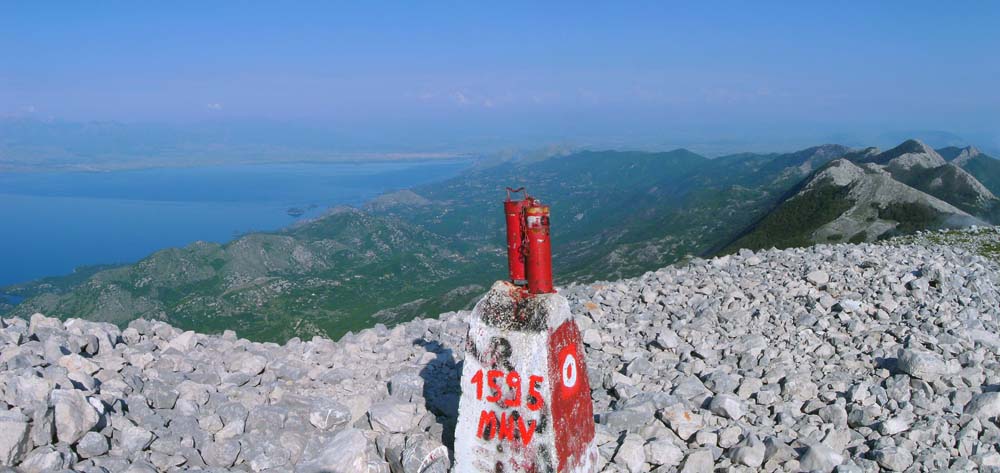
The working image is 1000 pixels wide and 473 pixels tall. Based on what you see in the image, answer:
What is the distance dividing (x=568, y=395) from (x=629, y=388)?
3544 mm

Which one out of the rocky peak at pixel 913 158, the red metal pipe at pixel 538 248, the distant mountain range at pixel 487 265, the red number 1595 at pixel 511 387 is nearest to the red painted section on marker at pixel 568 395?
the red number 1595 at pixel 511 387

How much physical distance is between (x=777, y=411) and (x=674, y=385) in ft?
5.08

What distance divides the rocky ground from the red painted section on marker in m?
1.12

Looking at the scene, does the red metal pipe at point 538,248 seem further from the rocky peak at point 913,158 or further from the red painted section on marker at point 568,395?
the rocky peak at point 913,158

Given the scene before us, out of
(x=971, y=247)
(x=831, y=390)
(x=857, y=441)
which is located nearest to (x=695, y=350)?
(x=831, y=390)

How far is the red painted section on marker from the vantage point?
18.2 feet

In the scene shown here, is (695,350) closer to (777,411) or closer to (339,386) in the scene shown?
(777,411)

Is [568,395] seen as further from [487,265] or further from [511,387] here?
[487,265]

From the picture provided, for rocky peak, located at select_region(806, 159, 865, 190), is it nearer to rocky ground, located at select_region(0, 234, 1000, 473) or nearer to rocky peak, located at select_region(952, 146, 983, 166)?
rocky peak, located at select_region(952, 146, 983, 166)

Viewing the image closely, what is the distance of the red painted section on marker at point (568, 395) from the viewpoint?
5.56m

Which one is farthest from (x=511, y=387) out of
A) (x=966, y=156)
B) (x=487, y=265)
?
(x=966, y=156)

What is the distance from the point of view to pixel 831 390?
8.59 meters

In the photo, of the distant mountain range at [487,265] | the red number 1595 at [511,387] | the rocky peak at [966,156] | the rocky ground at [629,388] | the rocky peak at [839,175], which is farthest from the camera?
the rocky peak at [966,156]

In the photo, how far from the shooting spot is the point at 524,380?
18.2ft
